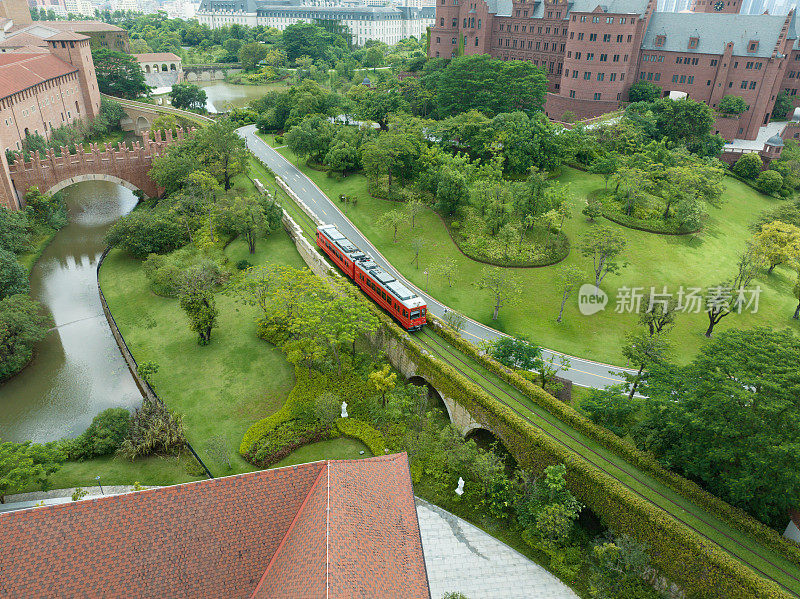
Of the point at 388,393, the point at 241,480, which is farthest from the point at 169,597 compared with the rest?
the point at 388,393

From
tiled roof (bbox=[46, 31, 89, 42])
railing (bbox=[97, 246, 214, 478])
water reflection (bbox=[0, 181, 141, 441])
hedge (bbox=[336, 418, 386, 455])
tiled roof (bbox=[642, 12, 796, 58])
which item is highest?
tiled roof (bbox=[642, 12, 796, 58])

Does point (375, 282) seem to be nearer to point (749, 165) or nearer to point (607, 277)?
point (607, 277)

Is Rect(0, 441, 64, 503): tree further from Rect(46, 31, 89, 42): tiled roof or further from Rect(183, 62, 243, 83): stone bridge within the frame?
Rect(183, 62, 243, 83): stone bridge

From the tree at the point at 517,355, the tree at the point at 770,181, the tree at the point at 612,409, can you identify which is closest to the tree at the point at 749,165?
the tree at the point at 770,181

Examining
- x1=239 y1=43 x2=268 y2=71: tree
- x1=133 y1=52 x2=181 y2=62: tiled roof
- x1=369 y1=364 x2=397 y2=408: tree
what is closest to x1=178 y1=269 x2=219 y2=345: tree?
x1=369 y1=364 x2=397 y2=408: tree

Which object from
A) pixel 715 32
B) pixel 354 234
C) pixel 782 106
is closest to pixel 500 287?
pixel 354 234

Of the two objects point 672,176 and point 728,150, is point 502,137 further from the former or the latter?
point 728,150
